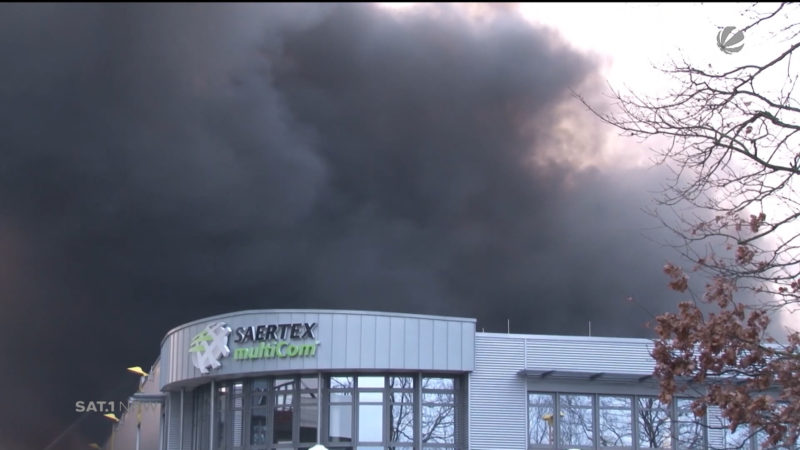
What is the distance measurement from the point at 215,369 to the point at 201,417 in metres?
3.92

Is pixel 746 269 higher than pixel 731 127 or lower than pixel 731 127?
lower

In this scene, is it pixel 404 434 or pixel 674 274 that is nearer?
pixel 674 274

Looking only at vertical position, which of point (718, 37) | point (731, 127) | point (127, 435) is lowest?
point (127, 435)

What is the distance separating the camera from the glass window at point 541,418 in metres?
31.1

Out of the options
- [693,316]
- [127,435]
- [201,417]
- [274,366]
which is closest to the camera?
[693,316]

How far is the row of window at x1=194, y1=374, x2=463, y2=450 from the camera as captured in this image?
1189 inches

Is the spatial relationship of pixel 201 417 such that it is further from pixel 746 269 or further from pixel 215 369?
pixel 746 269

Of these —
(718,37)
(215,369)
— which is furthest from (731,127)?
(215,369)

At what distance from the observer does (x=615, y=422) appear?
1242 inches

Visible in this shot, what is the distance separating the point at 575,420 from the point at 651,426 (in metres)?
2.09

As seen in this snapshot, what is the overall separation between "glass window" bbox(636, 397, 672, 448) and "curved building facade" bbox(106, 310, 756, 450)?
1.2 inches

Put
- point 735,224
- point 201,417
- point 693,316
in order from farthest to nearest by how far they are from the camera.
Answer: point 201,417
point 735,224
point 693,316

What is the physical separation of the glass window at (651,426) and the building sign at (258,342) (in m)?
9.08

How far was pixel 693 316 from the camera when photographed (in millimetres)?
12508
